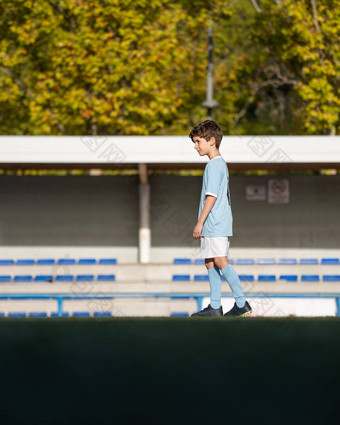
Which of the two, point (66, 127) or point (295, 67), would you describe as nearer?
point (66, 127)

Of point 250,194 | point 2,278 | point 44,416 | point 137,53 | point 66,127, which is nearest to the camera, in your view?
point 44,416

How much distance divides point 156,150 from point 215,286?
958 centimetres

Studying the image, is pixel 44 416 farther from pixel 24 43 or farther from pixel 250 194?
pixel 24 43

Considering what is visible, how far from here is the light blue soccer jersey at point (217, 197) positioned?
15.5 ft

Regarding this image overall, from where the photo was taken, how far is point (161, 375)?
2672mm

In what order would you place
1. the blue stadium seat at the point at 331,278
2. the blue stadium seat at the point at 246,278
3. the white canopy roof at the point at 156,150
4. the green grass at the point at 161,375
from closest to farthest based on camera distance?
the green grass at the point at 161,375 < the white canopy roof at the point at 156,150 < the blue stadium seat at the point at 246,278 < the blue stadium seat at the point at 331,278

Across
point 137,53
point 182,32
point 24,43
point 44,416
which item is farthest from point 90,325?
point 182,32

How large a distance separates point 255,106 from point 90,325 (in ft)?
120

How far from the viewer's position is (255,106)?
38531mm

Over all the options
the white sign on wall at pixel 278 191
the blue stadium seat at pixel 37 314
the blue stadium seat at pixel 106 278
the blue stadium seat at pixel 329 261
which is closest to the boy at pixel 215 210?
the blue stadium seat at pixel 37 314

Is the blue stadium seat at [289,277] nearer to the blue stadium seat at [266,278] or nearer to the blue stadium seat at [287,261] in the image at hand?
the blue stadium seat at [266,278]

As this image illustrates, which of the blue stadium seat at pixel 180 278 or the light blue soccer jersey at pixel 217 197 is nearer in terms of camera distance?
the light blue soccer jersey at pixel 217 197

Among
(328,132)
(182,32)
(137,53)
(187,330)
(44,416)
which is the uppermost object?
(182,32)

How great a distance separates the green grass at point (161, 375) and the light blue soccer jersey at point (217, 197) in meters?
2.05
